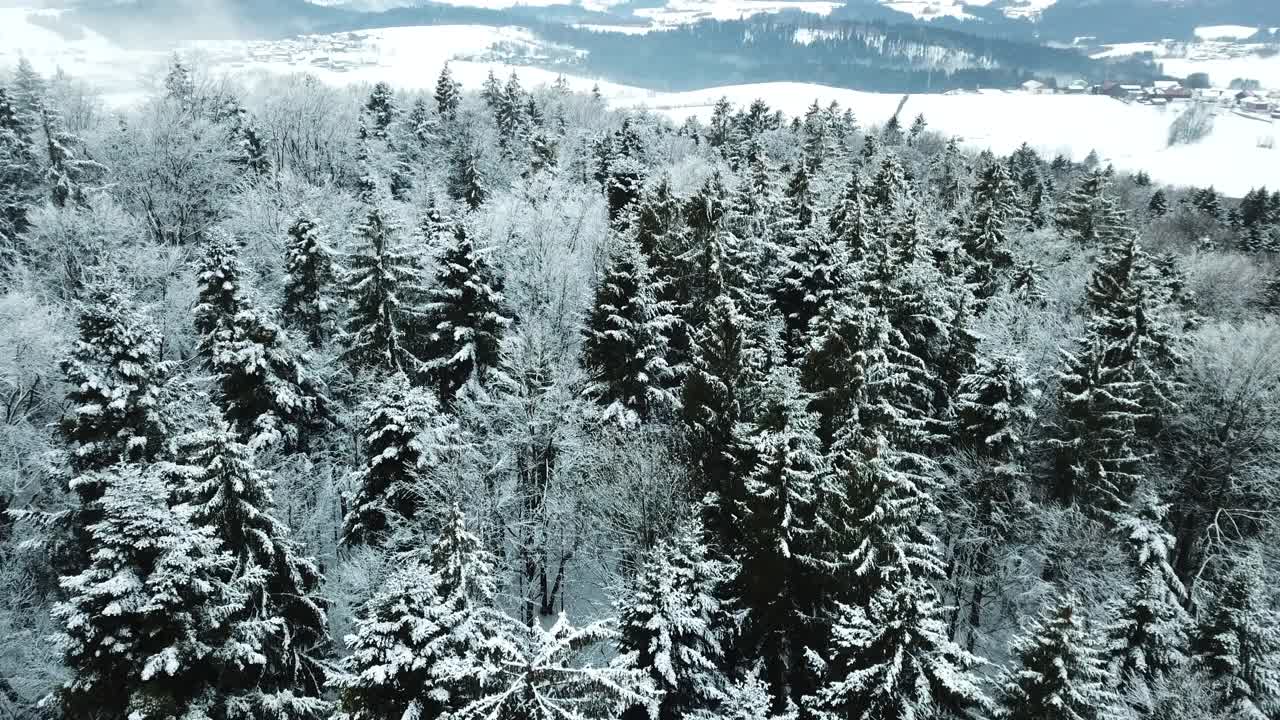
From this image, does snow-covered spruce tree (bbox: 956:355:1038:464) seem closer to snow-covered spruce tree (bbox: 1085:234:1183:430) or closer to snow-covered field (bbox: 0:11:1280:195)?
snow-covered spruce tree (bbox: 1085:234:1183:430)

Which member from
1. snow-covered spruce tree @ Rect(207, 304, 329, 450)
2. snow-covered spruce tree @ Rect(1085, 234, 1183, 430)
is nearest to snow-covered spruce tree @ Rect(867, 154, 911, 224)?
snow-covered spruce tree @ Rect(1085, 234, 1183, 430)

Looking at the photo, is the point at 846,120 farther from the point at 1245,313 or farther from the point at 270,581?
the point at 270,581

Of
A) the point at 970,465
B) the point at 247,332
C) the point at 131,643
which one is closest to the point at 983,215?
the point at 970,465

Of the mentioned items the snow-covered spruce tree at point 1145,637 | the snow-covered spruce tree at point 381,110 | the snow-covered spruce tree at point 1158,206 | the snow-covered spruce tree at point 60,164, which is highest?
the snow-covered spruce tree at point 381,110

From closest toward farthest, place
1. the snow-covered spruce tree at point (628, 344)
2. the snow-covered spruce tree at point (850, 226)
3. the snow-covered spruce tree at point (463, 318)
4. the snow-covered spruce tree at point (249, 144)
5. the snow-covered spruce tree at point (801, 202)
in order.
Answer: the snow-covered spruce tree at point (463, 318) < the snow-covered spruce tree at point (628, 344) < the snow-covered spruce tree at point (850, 226) < the snow-covered spruce tree at point (801, 202) < the snow-covered spruce tree at point (249, 144)

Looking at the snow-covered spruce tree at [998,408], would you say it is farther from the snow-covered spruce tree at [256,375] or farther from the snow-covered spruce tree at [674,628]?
the snow-covered spruce tree at [256,375]

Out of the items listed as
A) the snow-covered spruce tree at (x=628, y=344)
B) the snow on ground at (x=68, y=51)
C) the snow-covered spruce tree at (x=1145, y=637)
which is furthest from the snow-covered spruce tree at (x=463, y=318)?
the snow on ground at (x=68, y=51)
